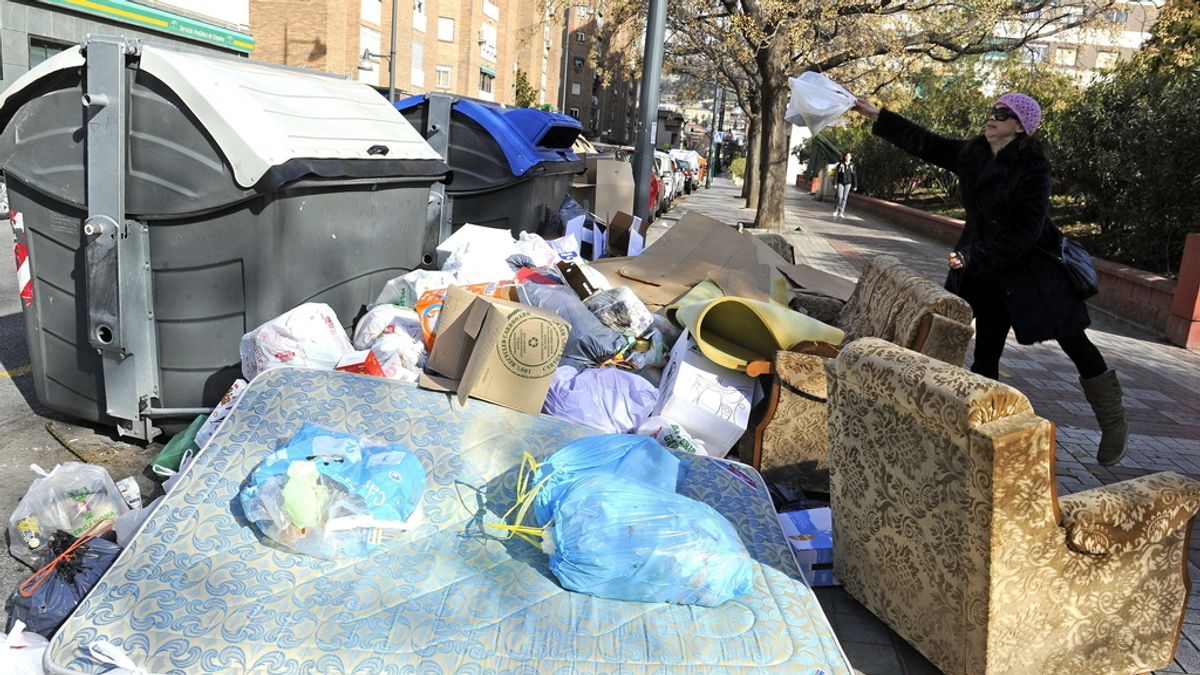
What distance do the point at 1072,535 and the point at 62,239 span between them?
4.15m

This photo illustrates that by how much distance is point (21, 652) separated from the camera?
2.67 metres

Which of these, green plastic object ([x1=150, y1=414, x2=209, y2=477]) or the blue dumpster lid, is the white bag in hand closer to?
the blue dumpster lid

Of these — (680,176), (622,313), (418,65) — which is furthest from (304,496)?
(418,65)

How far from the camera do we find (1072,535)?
278 centimetres

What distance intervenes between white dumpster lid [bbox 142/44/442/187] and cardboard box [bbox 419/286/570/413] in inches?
39.4

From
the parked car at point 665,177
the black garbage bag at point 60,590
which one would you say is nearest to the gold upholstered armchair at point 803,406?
the black garbage bag at point 60,590

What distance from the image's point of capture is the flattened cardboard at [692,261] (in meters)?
5.95

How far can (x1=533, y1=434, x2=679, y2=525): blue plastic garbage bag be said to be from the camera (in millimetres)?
3309

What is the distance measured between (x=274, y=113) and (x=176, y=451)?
5.12 feet

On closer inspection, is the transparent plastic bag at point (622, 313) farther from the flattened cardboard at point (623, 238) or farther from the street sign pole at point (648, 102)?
the street sign pole at point (648, 102)

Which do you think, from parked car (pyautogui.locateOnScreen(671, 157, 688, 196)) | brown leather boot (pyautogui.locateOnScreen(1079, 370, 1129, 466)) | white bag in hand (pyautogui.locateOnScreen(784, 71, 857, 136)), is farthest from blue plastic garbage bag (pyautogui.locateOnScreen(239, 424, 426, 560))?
parked car (pyautogui.locateOnScreen(671, 157, 688, 196))

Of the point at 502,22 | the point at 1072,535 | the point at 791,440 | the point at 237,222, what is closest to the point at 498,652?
the point at 1072,535

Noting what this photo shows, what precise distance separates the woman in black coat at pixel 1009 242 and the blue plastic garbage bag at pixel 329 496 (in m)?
2.86

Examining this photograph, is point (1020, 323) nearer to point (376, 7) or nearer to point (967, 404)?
point (967, 404)
